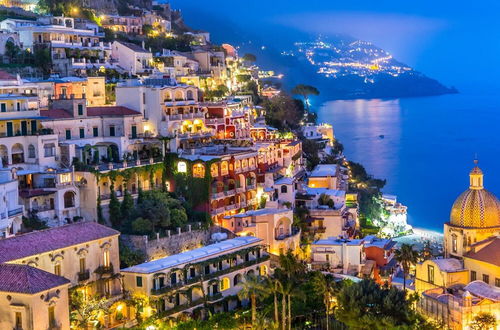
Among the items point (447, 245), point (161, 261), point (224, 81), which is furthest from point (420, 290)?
point (224, 81)

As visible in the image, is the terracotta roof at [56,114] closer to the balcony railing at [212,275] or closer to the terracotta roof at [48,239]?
the terracotta roof at [48,239]

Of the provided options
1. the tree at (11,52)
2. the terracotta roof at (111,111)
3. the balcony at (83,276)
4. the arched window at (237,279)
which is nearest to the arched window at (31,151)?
the terracotta roof at (111,111)

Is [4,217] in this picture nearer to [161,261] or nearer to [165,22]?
[161,261]

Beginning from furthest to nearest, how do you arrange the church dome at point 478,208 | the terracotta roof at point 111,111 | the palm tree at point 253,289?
the terracotta roof at point 111,111, the church dome at point 478,208, the palm tree at point 253,289

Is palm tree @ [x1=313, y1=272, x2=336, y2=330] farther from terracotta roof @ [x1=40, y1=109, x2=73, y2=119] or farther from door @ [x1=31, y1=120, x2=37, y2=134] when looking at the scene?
terracotta roof @ [x1=40, y1=109, x2=73, y2=119]

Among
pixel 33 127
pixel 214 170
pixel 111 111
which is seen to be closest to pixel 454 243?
pixel 214 170

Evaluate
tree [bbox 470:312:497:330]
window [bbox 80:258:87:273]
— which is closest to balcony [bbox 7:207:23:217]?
window [bbox 80:258:87:273]
